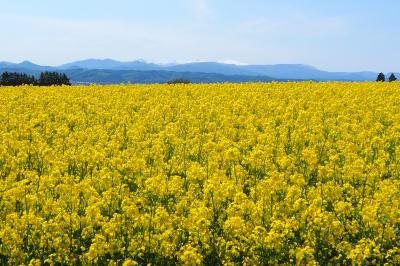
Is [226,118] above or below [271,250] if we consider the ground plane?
above

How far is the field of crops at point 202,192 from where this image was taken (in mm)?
8352

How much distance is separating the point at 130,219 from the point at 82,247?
3.52ft

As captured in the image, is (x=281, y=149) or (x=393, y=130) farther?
(x=393, y=130)

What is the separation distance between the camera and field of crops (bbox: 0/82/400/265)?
8352 mm

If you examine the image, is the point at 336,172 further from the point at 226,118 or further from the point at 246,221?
the point at 226,118

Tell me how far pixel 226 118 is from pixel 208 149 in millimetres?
4395

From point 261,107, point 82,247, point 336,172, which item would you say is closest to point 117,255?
point 82,247

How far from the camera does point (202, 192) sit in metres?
10.9

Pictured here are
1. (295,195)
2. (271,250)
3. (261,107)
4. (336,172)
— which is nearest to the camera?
(271,250)

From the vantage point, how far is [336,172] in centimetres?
1157

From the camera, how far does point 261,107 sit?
2133 centimetres

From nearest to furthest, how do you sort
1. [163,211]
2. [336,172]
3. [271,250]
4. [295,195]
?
[271,250] < [163,211] < [295,195] < [336,172]

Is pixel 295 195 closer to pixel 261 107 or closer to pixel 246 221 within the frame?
pixel 246 221

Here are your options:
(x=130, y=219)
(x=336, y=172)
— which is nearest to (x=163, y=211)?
(x=130, y=219)
